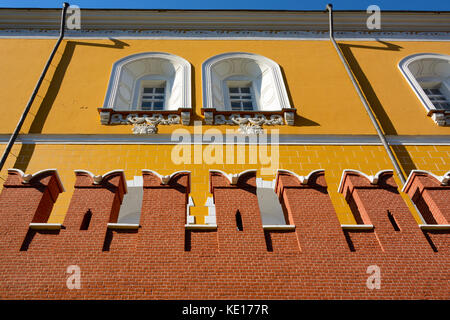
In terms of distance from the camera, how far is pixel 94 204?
4.93m

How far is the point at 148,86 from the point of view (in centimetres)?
1245

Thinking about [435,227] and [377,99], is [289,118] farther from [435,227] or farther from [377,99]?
[435,227]

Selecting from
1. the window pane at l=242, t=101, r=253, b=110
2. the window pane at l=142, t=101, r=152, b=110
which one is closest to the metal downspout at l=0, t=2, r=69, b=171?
the window pane at l=142, t=101, r=152, b=110

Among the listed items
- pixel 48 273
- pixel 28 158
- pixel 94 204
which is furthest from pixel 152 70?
pixel 48 273

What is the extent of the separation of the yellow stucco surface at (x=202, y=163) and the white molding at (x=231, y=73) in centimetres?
189

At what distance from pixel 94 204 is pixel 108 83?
21.6 ft

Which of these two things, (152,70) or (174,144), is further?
(152,70)

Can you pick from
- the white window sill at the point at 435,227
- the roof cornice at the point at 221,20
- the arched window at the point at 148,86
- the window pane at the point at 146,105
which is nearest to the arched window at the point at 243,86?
the arched window at the point at 148,86

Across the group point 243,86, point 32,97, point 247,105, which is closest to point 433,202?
point 247,105

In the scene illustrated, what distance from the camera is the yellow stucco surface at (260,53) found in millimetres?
9797

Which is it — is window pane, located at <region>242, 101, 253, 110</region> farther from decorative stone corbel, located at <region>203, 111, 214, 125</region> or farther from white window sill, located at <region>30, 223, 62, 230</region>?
white window sill, located at <region>30, 223, 62, 230</region>

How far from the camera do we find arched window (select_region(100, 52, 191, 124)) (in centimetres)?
1020

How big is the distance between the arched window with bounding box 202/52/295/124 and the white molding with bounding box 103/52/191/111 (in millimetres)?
457
